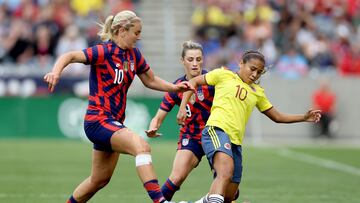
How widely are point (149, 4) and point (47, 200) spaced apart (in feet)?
56.7

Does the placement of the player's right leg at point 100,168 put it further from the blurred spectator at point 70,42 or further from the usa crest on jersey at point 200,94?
the blurred spectator at point 70,42

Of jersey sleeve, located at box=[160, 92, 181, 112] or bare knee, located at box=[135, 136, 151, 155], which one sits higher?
jersey sleeve, located at box=[160, 92, 181, 112]

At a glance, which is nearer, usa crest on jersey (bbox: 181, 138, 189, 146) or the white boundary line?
usa crest on jersey (bbox: 181, 138, 189, 146)

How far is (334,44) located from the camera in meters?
27.2

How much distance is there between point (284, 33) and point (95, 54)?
59.7 ft

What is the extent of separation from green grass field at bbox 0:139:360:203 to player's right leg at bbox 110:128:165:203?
271cm

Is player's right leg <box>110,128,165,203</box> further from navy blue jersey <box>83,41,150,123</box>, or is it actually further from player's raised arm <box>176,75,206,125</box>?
player's raised arm <box>176,75,206,125</box>

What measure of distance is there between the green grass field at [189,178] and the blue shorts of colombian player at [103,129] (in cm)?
247

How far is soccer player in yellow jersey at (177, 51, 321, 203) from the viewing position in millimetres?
9539

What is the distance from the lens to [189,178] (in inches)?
593

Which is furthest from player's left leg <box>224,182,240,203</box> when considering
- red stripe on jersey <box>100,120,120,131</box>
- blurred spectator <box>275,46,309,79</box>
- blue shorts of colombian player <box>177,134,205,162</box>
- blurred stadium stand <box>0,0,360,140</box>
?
blurred spectator <box>275,46,309,79</box>

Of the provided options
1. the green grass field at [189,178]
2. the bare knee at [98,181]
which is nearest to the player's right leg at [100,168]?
the bare knee at [98,181]

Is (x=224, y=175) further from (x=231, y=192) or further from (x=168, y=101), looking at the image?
(x=168, y=101)

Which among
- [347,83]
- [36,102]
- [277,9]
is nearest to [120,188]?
[36,102]
